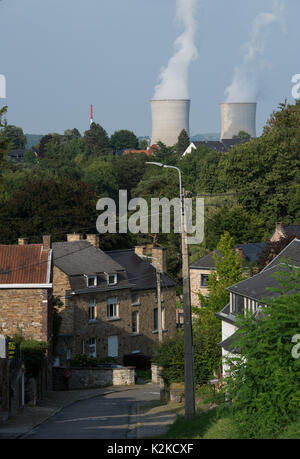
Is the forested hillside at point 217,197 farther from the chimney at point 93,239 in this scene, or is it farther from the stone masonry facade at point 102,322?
the stone masonry facade at point 102,322

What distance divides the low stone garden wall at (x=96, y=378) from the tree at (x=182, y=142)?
136 meters

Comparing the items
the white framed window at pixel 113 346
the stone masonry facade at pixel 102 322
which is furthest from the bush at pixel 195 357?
the white framed window at pixel 113 346

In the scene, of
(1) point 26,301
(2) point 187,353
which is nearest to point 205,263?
(1) point 26,301

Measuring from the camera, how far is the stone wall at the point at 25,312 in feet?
139

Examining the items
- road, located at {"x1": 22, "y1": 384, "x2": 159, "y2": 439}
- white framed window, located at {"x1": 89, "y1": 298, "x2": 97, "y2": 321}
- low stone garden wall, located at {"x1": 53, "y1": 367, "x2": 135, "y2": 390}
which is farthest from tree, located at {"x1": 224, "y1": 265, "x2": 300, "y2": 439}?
white framed window, located at {"x1": 89, "y1": 298, "x2": 97, "y2": 321}

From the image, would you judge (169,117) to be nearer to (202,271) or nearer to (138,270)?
(202,271)

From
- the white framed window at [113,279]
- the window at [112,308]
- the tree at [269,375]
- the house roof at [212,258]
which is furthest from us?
the house roof at [212,258]

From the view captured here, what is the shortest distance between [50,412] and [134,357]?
22.0 meters

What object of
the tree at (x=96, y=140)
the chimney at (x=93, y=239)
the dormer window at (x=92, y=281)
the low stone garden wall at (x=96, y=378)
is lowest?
the low stone garden wall at (x=96, y=378)

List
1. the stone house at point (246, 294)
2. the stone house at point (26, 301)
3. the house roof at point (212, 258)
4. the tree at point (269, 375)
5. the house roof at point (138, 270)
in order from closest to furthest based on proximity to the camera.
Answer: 1. the tree at point (269, 375)
2. the stone house at point (246, 294)
3. the stone house at point (26, 301)
4. the house roof at point (138, 270)
5. the house roof at point (212, 258)

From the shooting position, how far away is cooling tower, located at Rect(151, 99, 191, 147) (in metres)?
182

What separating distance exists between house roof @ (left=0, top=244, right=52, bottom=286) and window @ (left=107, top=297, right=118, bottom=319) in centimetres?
1366
